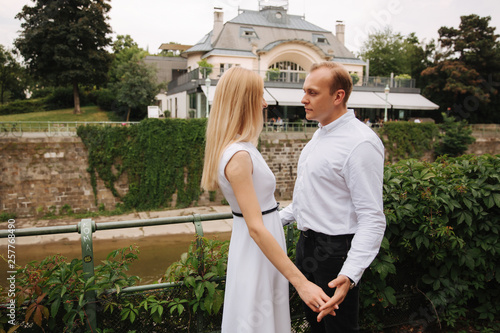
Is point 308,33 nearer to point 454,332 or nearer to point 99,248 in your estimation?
point 99,248

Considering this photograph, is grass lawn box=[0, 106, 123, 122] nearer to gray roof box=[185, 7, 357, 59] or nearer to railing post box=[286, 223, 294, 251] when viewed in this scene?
gray roof box=[185, 7, 357, 59]

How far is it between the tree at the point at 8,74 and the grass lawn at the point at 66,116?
6.91 meters

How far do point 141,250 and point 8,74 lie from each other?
103ft

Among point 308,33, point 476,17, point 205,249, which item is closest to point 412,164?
point 205,249

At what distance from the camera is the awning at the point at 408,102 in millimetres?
26469

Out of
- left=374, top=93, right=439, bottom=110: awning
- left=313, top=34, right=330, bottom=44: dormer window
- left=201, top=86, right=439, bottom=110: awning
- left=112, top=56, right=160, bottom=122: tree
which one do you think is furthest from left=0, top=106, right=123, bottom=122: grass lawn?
left=374, top=93, right=439, bottom=110: awning

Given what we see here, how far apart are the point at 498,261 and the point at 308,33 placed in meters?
29.4

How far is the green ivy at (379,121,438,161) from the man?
18572 millimetres

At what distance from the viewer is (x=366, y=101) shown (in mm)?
25219

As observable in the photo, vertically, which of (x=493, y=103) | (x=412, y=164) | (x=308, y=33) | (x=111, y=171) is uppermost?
(x=308, y=33)

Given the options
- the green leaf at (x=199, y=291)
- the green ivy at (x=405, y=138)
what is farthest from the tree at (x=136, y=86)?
the green leaf at (x=199, y=291)

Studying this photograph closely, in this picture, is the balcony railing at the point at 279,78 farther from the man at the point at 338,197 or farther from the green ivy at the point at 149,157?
the man at the point at 338,197

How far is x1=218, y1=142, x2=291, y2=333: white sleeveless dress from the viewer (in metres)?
1.79

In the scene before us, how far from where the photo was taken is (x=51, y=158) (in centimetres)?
1484
